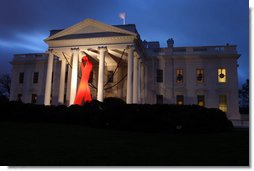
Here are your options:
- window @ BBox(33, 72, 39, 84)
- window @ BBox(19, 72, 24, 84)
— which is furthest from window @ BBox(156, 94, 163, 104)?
window @ BBox(19, 72, 24, 84)

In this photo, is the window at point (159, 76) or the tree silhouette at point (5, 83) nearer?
the window at point (159, 76)

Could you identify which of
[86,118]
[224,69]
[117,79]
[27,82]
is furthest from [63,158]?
[27,82]

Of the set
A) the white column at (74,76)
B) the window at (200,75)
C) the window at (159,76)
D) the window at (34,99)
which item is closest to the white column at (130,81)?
the white column at (74,76)

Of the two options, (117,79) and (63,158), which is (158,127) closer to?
(63,158)

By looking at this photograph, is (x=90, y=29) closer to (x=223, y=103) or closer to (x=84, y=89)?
(x=84, y=89)

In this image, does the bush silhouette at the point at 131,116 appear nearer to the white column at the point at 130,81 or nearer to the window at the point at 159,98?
the white column at the point at 130,81

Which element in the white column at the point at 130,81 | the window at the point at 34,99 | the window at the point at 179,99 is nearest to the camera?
the white column at the point at 130,81

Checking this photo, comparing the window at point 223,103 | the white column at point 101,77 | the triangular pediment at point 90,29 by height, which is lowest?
the window at point 223,103

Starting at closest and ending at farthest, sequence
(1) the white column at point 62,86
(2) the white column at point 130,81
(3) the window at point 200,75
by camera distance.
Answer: (2) the white column at point 130,81 < (1) the white column at point 62,86 < (3) the window at point 200,75

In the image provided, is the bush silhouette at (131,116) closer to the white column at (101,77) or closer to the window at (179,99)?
the white column at (101,77)

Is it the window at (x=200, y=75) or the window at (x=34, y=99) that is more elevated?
the window at (x=200, y=75)

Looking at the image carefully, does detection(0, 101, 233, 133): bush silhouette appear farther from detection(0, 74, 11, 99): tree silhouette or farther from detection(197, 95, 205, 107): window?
detection(0, 74, 11, 99): tree silhouette

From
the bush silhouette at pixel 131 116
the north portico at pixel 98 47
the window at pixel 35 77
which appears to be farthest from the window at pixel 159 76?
the window at pixel 35 77

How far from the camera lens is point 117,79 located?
31.9 metres
